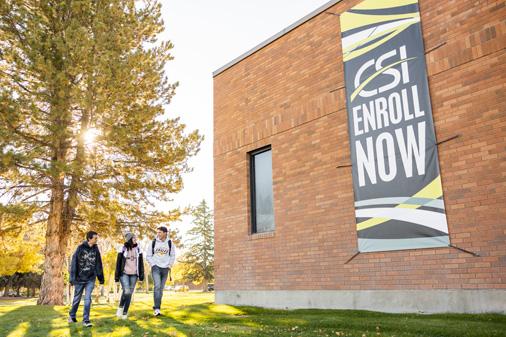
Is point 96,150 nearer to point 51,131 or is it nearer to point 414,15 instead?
point 51,131

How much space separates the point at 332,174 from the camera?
880 centimetres

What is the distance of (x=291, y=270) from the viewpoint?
9234mm

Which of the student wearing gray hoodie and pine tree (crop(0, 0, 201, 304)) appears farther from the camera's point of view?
pine tree (crop(0, 0, 201, 304))

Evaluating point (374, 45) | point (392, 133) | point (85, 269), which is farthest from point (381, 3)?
point (85, 269)

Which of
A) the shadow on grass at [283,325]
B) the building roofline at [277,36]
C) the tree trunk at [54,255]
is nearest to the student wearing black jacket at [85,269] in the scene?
the shadow on grass at [283,325]

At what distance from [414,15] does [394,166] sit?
2904 mm

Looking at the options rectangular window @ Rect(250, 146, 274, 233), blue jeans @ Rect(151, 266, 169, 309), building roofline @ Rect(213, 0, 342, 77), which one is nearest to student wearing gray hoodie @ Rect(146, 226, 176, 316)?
blue jeans @ Rect(151, 266, 169, 309)

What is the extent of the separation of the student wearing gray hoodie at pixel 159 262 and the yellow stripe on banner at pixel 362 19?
19.1 feet

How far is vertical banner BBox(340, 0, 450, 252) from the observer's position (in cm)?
729

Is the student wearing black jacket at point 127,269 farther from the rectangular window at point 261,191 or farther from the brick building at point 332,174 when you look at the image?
the rectangular window at point 261,191

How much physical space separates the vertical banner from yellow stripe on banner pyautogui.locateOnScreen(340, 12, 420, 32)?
0.8 inches

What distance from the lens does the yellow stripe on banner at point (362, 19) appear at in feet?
26.7

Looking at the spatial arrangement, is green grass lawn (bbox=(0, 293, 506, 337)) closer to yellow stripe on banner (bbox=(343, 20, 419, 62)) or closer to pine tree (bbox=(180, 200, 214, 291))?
yellow stripe on banner (bbox=(343, 20, 419, 62))

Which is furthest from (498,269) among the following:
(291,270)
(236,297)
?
(236,297)
